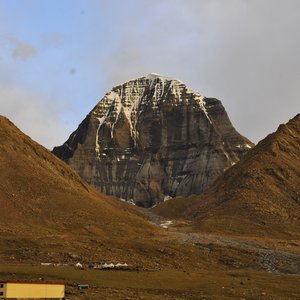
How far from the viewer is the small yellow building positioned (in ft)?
120

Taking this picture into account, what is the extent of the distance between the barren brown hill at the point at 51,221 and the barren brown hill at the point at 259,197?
60.7 feet

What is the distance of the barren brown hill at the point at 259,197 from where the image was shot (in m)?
100

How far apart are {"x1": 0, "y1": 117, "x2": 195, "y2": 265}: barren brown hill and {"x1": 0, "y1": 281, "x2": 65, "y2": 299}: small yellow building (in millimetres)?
23412

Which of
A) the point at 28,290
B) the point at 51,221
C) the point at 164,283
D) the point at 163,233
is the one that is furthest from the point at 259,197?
the point at 28,290

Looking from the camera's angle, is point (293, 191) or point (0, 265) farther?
point (293, 191)

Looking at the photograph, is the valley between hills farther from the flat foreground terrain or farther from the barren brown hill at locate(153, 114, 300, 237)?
the barren brown hill at locate(153, 114, 300, 237)

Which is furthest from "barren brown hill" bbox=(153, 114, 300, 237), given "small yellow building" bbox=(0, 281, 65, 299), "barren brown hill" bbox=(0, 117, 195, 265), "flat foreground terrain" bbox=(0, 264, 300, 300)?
"small yellow building" bbox=(0, 281, 65, 299)

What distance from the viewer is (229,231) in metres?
96.4

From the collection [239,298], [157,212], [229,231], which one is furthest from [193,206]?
[239,298]

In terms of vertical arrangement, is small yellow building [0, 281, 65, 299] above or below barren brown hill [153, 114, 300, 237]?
below

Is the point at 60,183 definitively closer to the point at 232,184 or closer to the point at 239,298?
the point at 232,184

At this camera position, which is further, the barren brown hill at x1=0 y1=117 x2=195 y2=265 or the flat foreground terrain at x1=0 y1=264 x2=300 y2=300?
the barren brown hill at x1=0 y1=117 x2=195 y2=265

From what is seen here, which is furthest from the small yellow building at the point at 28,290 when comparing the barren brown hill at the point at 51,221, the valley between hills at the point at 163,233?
the barren brown hill at the point at 51,221

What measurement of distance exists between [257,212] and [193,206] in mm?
26774
